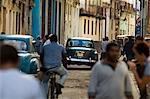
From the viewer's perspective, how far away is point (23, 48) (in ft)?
64.6

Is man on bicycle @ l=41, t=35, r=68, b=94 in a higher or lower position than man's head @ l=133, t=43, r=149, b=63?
lower

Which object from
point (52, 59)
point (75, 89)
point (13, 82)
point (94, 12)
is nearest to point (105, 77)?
point (13, 82)

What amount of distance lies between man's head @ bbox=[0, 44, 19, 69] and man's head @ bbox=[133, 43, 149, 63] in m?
3.50

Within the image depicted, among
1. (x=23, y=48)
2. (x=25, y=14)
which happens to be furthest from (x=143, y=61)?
(x=25, y=14)

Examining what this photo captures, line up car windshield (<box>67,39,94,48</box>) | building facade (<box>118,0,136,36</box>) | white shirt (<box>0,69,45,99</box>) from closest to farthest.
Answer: white shirt (<box>0,69,45,99</box>) → car windshield (<box>67,39,94,48</box>) → building facade (<box>118,0,136,36</box>)

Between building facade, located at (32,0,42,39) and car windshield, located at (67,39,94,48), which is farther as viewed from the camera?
building facade, located at (32,0,42,39)

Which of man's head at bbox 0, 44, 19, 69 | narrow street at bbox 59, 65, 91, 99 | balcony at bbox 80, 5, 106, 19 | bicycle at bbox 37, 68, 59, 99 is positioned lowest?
narrow street at bbox 59, 65, 91, 99

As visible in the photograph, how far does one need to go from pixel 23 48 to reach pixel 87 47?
1525 cm

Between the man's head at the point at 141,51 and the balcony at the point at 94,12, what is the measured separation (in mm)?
70093

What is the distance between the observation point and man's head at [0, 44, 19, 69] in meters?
6.19

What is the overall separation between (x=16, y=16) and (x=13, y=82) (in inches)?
1454

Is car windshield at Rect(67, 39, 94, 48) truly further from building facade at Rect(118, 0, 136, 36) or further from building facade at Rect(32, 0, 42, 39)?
building facade at Rect(118, 0, 136, 36)

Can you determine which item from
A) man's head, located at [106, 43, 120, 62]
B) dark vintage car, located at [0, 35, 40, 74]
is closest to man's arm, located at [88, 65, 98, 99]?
man's head, located at [106, 43, 120, 62]

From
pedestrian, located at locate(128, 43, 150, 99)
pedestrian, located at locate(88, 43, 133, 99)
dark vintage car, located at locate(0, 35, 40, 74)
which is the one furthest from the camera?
dark vintage car, located at locate(0, 35, 40, 74)
